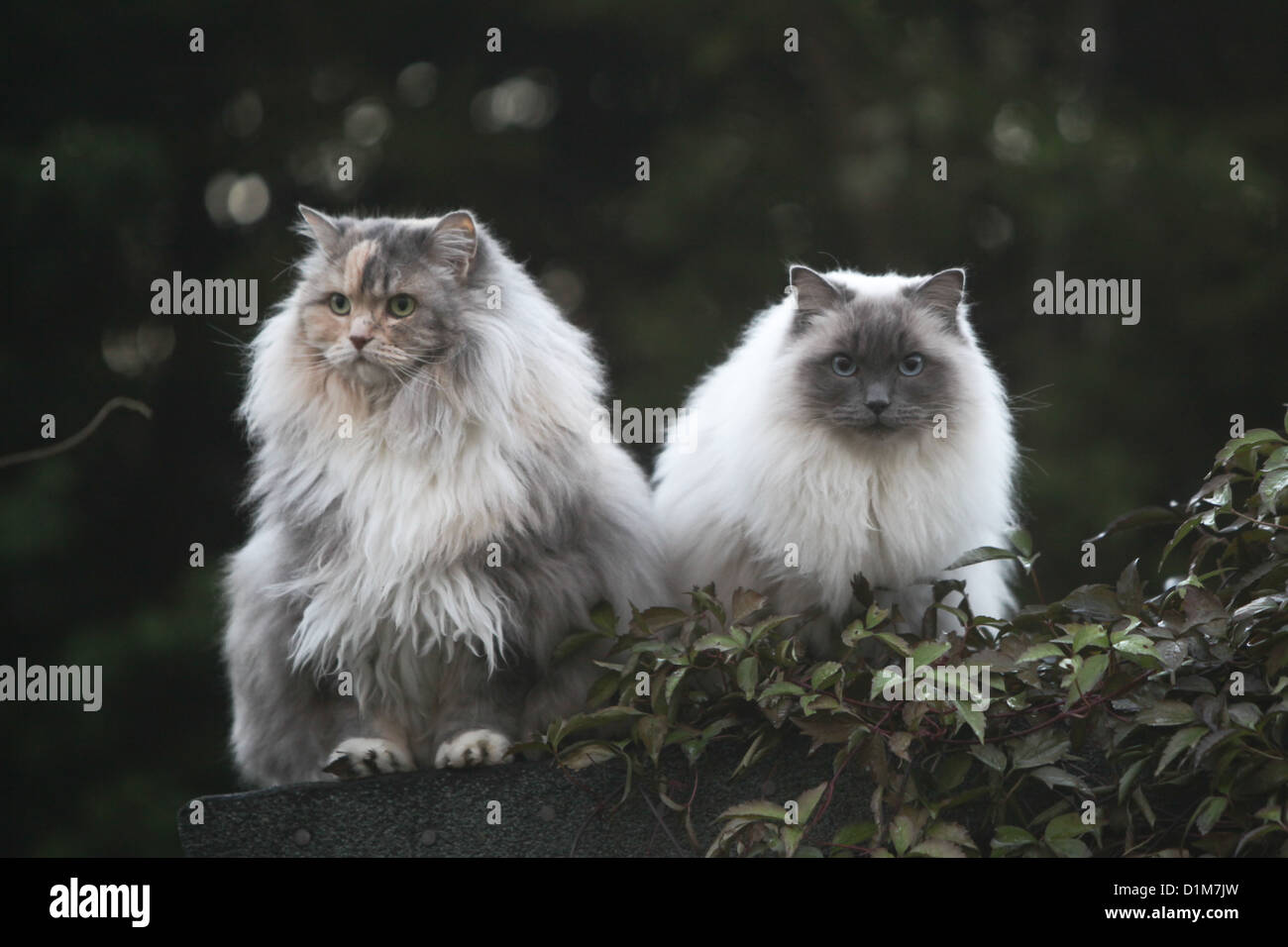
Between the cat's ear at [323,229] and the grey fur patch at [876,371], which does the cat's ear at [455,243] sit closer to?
the cat's ear at [323,229]

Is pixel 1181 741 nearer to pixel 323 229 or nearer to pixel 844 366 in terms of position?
pixel 844 366

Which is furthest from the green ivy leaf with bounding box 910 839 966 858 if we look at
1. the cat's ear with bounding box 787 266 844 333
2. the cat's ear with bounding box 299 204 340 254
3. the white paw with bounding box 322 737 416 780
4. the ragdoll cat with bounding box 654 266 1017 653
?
the cat's ear with bounding box 299 204 340 254

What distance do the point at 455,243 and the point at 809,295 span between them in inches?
38.8

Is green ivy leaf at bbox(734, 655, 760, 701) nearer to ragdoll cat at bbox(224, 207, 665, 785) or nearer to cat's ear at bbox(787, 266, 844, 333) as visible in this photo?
ragdoll cat at bbox(224, 207, 665, 785)

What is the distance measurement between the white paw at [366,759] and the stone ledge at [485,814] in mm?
34

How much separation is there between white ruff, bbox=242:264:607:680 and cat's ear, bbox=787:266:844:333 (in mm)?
759

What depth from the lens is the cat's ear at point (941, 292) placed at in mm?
4129

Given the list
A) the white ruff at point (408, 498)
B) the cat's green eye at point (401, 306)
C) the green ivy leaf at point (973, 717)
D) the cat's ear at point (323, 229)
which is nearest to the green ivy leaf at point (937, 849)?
the green ivy leaf at point (973, 717)

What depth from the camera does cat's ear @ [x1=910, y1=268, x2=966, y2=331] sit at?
4129 millimetres

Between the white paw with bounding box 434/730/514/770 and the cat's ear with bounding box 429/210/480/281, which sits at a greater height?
the cat's ear with bounding box 429/210/480/281

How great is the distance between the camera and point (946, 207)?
27.0 ft

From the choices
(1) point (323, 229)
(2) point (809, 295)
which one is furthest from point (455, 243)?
(2) point (809, 295)

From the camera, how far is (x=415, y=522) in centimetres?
365
